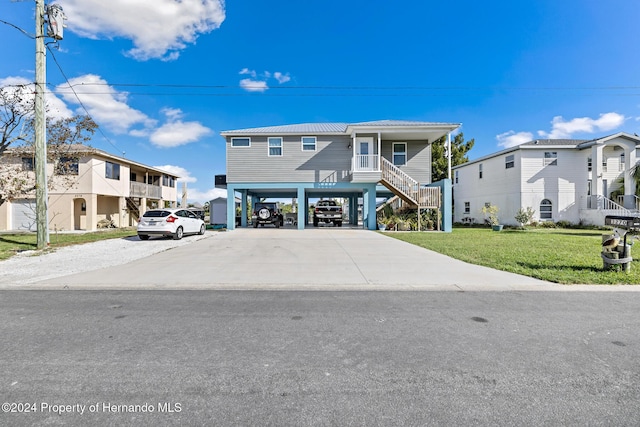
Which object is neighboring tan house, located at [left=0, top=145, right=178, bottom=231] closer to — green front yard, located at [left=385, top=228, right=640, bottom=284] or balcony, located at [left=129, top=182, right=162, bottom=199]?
balcony, located at [left=129, top=182, right=162, bottom=199]

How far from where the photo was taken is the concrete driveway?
6.01 m

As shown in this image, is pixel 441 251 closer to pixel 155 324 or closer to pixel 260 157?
pixel 155 324

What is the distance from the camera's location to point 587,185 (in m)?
23.1

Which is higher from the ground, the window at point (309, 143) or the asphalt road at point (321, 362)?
the window at point (309, 143)

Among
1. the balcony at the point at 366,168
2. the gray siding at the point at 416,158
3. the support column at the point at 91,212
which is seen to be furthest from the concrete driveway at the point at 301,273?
the support column at the point at 91,212

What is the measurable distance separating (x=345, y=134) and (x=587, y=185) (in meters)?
19.2

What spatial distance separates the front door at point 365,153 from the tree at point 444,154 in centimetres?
1691

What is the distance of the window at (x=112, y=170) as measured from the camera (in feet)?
76.7

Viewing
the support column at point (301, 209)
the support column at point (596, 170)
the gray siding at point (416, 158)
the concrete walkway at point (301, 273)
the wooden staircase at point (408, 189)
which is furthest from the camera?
the support column at point (596, 170)

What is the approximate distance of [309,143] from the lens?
20.2 metres

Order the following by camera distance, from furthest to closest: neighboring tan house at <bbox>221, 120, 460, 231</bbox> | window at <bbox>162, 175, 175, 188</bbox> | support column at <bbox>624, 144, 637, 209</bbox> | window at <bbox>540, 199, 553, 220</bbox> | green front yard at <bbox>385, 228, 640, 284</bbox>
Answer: window at <bbox>162, 175, 175, 188</bbox> < window at <bbox>540, 199, 553, 220</bbox> < support column at <bbox>624, 144, 637, 209</bbox> < neighboring tan house at <bbox>221, 120, 460, 231</bbox> < green front yard at <bbox>385, 228, 640, 284</bbox>

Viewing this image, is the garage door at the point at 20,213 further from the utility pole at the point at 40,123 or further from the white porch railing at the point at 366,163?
the white porch railing at the point at 366,163

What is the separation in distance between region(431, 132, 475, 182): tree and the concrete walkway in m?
26.1

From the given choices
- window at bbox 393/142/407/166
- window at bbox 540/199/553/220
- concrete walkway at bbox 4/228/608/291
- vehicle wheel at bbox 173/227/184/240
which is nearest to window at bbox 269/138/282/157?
window at bbox 393/142/407/166
